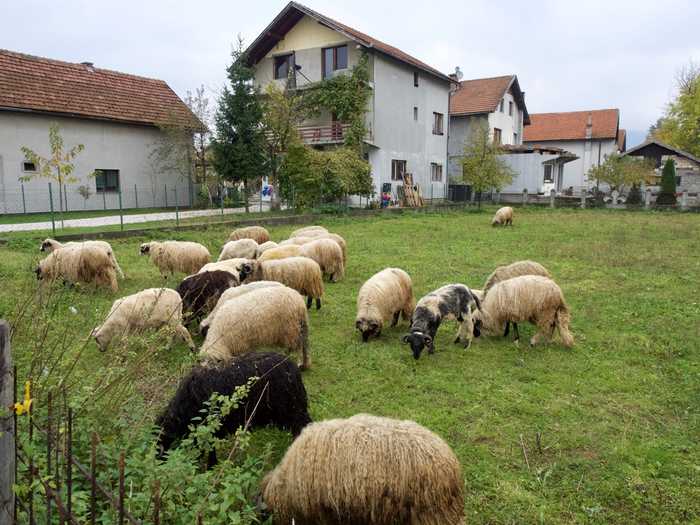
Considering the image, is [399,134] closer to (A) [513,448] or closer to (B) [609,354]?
(B) [609,354]

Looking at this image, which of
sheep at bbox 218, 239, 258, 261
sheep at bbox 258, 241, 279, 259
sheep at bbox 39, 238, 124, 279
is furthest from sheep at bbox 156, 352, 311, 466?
sheep at bbox 218, 239, 258, 261

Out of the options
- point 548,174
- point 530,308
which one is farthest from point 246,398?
point 548,174

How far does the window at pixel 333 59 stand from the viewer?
A: 26703mm

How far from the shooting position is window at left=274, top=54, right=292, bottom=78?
92.4ft

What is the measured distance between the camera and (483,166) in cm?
2820

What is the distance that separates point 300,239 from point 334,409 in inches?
271

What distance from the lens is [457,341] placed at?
7004 mm

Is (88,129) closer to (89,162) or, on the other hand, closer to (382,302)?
(89,162)

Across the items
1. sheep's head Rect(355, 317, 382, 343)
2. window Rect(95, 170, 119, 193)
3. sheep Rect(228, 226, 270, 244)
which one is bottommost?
sheep's head Rect(355, 317, 382, 343)

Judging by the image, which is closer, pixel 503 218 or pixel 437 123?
pixel 503 218

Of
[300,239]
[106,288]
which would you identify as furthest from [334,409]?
[300,239]

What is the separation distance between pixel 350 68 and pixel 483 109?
1207 centimetres

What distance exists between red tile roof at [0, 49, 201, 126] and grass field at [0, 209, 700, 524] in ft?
42.4

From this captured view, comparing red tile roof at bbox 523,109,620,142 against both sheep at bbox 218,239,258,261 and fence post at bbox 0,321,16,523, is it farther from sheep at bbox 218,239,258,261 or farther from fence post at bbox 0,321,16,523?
fence post at bbox 0,321,16,523
